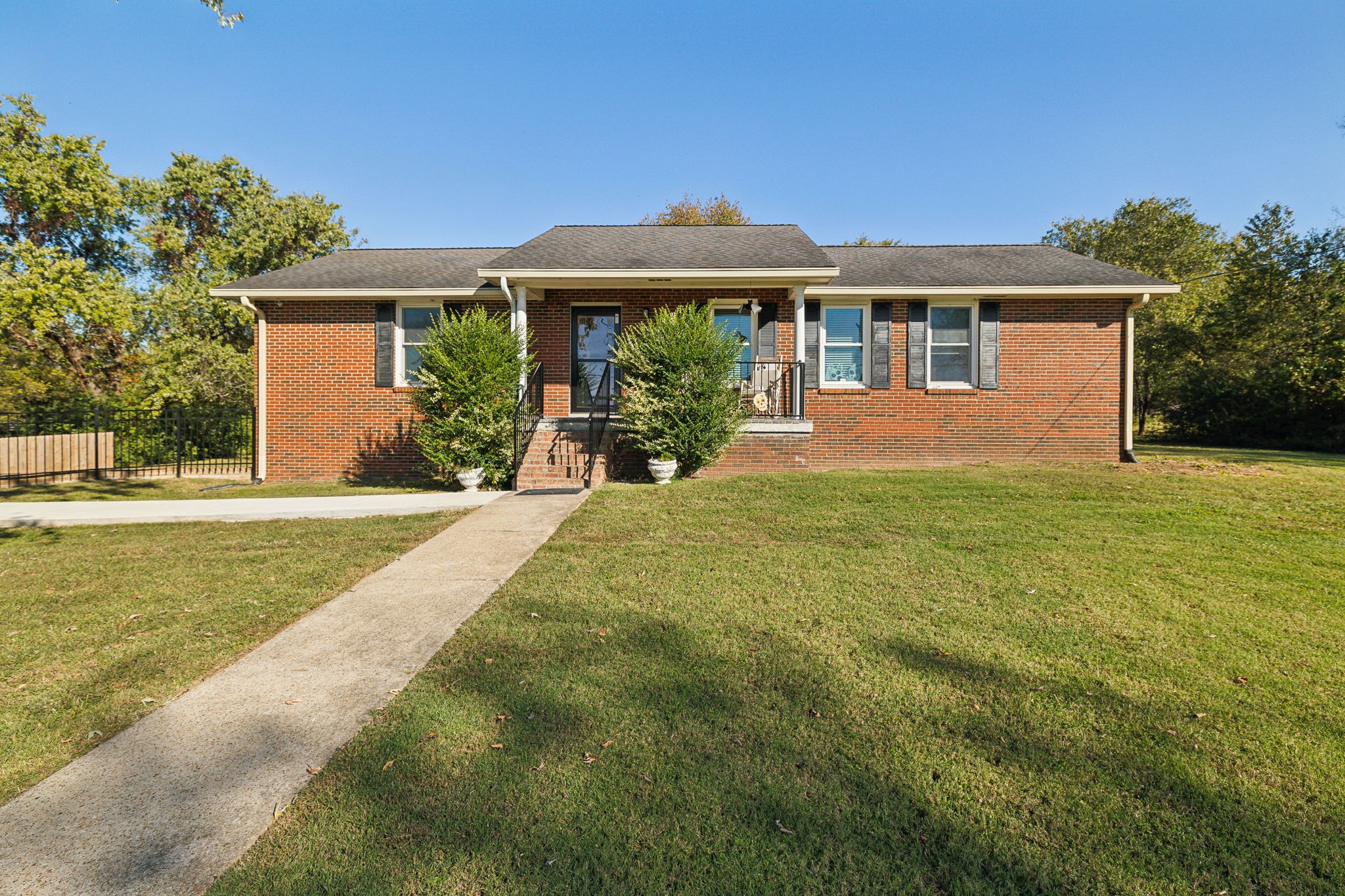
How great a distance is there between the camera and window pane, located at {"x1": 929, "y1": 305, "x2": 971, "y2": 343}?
11.9m

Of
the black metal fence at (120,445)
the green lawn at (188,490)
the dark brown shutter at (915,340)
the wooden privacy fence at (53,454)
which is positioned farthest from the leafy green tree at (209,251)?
the dark brown shutter at (915,340)

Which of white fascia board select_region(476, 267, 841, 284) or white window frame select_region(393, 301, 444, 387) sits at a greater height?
white fascia board select_region(476, 267, 841, 284)

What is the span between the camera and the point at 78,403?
1669 centimetres

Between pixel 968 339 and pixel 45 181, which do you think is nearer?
pixel 968 339

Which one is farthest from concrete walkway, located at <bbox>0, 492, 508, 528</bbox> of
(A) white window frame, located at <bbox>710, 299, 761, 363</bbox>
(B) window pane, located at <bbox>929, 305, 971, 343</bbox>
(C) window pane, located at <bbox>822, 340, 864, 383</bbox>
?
(B) window pane, located at <bbox>929, 305, 971, 343</bbox>

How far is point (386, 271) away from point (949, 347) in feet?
37.7

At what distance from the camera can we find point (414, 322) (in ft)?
39.4

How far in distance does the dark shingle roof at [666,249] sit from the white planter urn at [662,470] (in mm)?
3660

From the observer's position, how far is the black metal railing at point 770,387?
1095 cm

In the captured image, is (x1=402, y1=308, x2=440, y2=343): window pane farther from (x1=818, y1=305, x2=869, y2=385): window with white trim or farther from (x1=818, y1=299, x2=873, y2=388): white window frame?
(x1=818, y1=305, x2=869, y2=385): window with white trim

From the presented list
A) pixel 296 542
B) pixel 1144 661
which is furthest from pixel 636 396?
pixel 1144 661

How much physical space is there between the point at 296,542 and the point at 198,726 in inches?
156

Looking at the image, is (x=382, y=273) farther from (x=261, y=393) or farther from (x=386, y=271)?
(x=261, y=393)

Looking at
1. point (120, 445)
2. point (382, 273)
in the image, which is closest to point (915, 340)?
point (382, 273)
